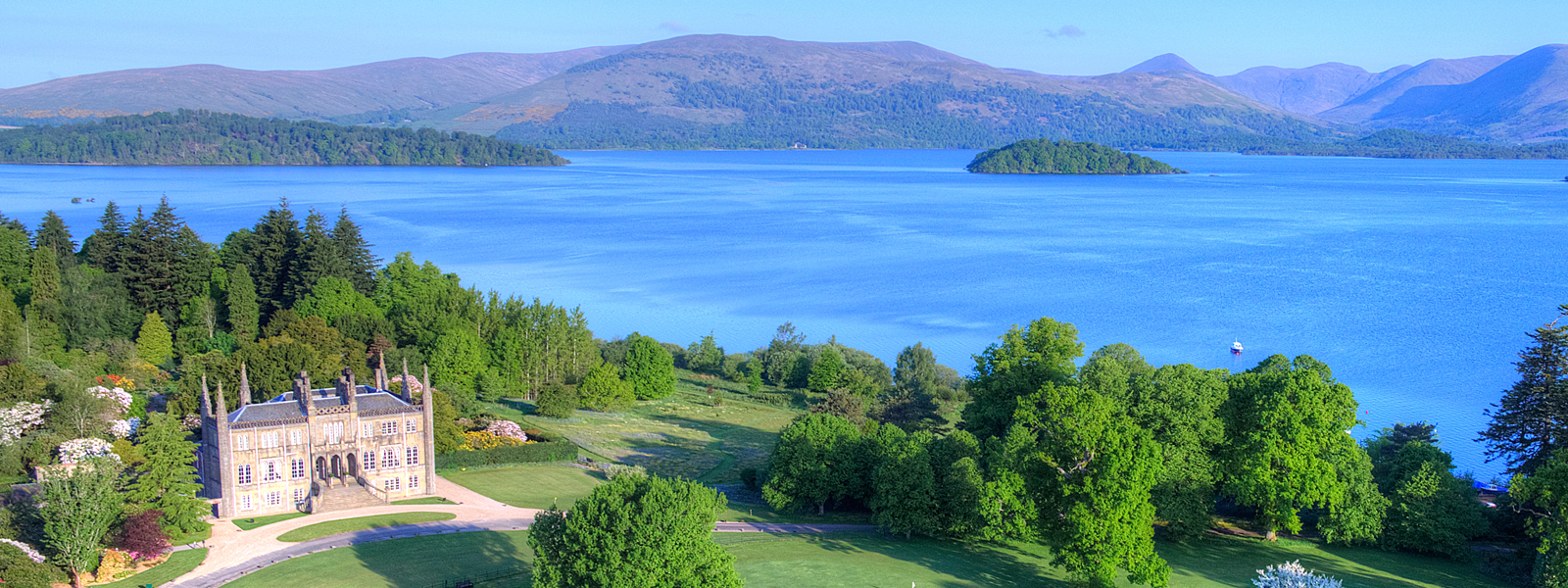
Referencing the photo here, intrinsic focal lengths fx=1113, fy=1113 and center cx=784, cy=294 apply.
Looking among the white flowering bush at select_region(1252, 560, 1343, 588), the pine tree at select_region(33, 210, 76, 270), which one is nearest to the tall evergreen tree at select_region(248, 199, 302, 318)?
the pine tree at select_region(33, 210, 76, 270)

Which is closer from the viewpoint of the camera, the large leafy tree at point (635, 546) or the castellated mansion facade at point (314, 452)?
the large leafy tree at point (635, 546)

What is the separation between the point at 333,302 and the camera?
229ft

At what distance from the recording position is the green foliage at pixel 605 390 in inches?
2630

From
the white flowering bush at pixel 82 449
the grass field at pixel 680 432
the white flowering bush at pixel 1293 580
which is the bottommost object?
the grass field at pixel 680 432

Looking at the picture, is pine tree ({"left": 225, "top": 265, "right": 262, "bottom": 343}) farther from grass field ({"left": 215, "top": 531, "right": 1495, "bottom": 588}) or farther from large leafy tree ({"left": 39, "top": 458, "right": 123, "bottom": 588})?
grass field ({"left": 215, "top": 531, "right": 1495, "bottom": 588})

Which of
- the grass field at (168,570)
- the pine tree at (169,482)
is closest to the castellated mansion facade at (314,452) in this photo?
the pine tree at (169,482)

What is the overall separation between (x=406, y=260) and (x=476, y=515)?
123 feet

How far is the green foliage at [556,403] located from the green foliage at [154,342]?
23320 mm

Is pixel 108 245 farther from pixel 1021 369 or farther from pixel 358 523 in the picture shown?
pixel 1021 369

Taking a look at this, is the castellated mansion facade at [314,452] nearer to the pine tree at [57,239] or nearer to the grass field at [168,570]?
the grass field at [168,570]

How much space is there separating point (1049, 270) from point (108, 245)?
86.1 m

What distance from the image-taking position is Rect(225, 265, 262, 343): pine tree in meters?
69.4

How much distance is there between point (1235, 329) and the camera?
291 ft

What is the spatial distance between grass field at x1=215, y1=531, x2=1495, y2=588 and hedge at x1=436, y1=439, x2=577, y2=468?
10548 mm
